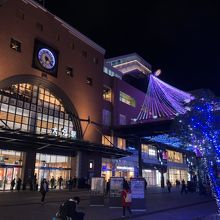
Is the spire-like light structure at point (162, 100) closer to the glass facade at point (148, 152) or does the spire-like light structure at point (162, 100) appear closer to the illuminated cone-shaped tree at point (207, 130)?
the glass facade at point (148, 152)

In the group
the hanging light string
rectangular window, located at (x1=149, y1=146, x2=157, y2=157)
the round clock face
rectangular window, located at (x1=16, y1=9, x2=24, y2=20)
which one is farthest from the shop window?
rectangular window, located at (x1=149, y1=146, x2=157, y2=157)

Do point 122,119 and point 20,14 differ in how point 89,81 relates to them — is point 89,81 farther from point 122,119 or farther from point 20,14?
point 20,14

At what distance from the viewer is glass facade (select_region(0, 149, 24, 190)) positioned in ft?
111

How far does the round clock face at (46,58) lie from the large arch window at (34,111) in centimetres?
338

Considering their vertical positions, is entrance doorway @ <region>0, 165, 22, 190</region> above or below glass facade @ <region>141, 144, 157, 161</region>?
below

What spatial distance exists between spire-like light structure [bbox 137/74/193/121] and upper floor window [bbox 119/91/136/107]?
119 inches

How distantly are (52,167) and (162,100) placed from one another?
24839 mm

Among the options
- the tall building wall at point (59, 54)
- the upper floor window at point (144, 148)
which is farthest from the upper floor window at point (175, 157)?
the tall building wall at point (59, 54)

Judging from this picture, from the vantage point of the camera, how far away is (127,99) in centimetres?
6050

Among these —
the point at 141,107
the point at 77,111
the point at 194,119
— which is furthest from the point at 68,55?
the point at 194,119

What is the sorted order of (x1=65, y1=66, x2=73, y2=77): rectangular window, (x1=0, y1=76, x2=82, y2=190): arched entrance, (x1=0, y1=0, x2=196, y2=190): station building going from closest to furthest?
(x1=0, y1=76, x2=82, y2=190): arched entrance, (x1=0, y1=0, x2=196, y2=190): station building, (x1=65, y1=66, x2=73, y2=77): rectangular window

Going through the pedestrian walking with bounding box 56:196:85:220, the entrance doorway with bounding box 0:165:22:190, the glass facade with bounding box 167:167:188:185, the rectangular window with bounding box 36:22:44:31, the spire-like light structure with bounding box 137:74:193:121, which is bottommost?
the pedestrian walking with bounding box 56:196:85:220

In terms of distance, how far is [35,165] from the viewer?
37.1 metres

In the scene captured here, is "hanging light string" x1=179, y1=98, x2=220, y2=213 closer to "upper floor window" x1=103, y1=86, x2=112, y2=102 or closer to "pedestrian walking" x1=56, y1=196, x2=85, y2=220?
"pedestrian walking" x1=56, y1=196, x2=85, y2=220
